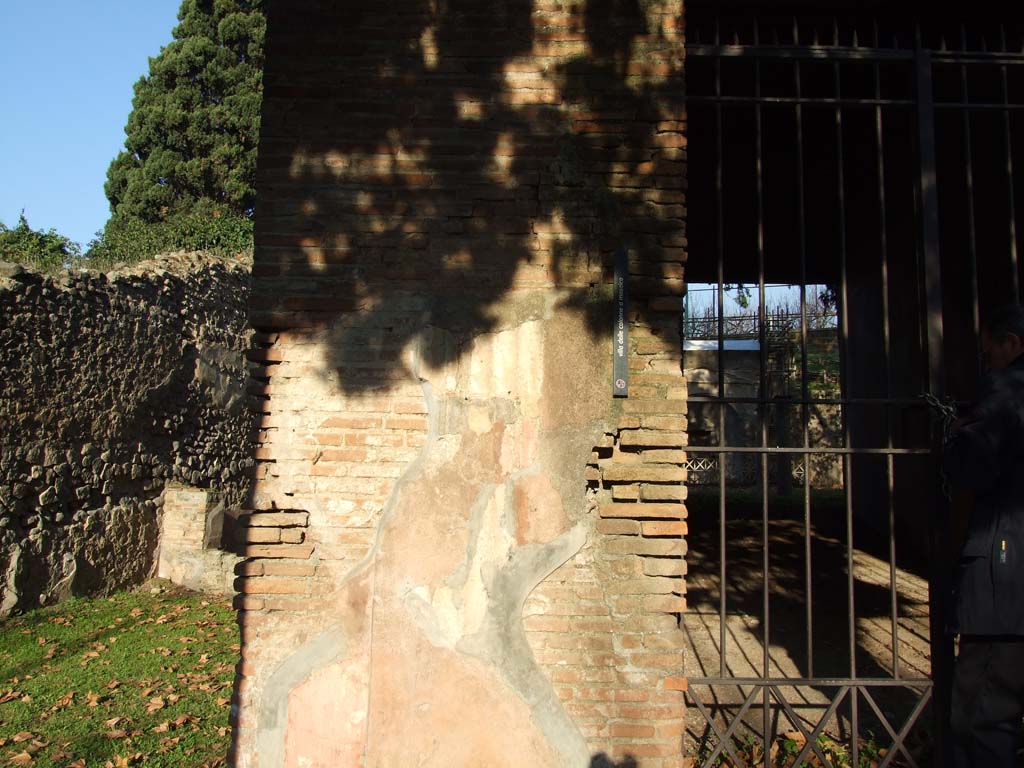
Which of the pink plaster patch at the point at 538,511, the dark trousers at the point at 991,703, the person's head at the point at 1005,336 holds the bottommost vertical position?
the dark trousers at the point at 991,703

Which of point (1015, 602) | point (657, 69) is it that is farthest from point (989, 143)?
point (1015, 602)

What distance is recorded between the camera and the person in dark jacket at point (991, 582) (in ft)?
9.47

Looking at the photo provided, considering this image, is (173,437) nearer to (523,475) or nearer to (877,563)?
(523,475)

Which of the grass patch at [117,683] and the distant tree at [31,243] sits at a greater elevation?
the distant tree at [31,243]

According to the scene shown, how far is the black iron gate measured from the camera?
366cm

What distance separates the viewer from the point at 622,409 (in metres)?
3.42

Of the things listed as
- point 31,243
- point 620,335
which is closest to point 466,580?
point 620,335

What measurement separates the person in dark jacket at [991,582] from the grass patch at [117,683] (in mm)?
3587

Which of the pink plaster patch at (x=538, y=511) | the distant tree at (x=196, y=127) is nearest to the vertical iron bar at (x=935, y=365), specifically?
the pink plaster patch at (x=538, y=511)

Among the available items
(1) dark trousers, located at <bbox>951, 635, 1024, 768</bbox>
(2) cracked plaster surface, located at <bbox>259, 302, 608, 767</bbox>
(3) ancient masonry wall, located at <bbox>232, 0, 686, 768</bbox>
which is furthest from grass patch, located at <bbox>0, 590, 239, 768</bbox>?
(1) dark trousers, located at <bbox>951, 635, 1024, 768</bbox>

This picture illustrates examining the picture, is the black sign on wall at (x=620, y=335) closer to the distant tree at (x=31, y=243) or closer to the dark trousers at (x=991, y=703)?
the dark trousers at (x=991, y=703)

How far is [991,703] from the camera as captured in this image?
2910 millimetres

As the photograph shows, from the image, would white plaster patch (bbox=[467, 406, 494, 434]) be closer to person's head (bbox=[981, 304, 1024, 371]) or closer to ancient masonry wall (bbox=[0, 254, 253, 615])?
person's head (bbox=[981, 304, 1024, 371])

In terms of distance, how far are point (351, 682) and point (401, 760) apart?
0.39 meters
